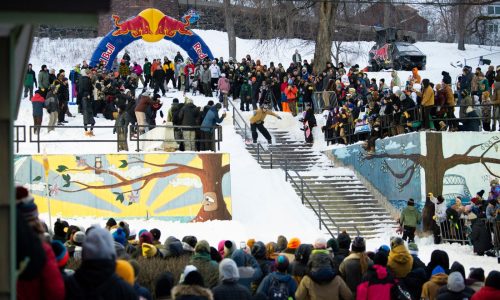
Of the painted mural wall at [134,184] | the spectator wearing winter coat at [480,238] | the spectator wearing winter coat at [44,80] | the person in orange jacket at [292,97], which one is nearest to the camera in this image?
the spectator wearing winter coat at [480,238]

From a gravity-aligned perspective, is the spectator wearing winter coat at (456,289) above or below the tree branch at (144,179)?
below

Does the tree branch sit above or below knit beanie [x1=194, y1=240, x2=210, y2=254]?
above

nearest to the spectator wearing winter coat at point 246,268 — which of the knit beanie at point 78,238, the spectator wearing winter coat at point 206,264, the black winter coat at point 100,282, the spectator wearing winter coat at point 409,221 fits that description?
the spectator wearing winter coat at point 206,264

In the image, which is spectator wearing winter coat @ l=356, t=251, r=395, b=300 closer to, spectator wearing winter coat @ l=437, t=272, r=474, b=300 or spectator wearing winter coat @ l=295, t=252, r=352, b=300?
spectator wearing winter coat @ l=295, t=252, r=352, b=300

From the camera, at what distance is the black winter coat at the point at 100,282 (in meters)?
7.16

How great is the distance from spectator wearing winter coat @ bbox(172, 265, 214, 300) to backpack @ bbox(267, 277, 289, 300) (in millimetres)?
2411

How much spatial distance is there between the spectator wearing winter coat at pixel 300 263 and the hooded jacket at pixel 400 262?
1031 millimetres

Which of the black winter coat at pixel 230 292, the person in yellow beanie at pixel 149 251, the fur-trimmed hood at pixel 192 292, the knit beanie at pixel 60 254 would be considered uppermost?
the knit beanie at pixel 60 254

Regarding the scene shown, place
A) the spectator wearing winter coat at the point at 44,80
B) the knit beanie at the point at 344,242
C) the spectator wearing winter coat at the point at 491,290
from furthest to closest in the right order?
the spectator wearing winter coat at the point at 44,80 < the knit beanie at the point at 344,242 < the spectator wearing winter coat at the point at 491,290

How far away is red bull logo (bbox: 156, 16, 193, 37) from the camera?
126ft

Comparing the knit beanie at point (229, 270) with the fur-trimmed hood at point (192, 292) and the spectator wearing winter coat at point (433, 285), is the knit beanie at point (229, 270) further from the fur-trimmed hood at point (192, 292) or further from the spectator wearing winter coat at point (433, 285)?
the spectator wearing winter coat at point (433, 285)

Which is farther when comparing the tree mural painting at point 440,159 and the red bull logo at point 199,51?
the red bull logo at point 199,51


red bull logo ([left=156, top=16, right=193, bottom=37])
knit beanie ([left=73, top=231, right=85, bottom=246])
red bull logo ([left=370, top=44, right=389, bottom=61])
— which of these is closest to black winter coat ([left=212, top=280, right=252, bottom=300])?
knit beanie ([left=73, top=231, right=85, bottom=246])

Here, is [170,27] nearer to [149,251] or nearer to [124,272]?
[149,251]
